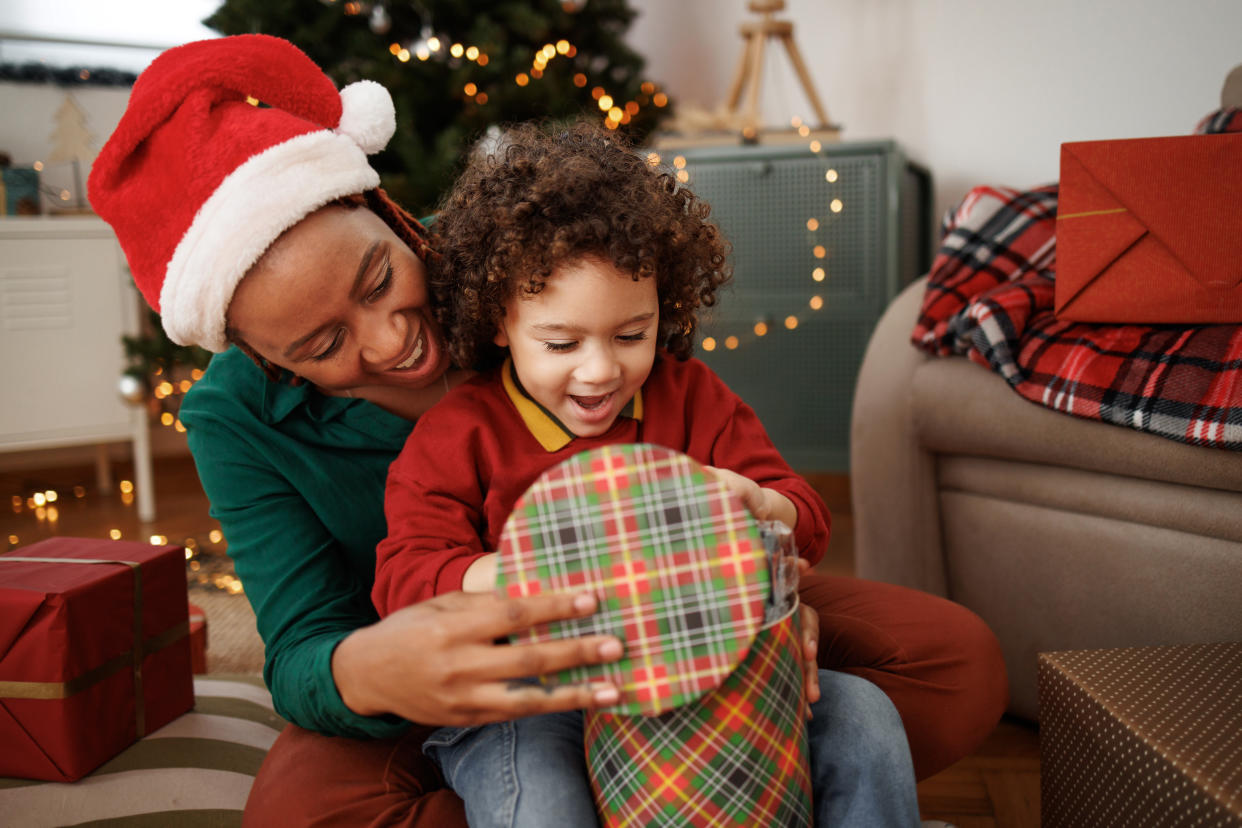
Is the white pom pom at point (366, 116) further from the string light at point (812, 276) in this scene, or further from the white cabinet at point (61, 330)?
the white cabinet at point (61, 330)

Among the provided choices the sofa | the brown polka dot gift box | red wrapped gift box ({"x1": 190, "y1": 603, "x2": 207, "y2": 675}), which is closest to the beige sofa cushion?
the sofa

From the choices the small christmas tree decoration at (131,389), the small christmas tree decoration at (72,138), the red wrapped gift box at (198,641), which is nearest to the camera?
the red wrapped gift box at (198,641)

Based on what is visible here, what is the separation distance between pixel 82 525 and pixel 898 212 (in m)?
2.41

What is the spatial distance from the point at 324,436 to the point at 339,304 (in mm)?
206

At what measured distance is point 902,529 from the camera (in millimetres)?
1510

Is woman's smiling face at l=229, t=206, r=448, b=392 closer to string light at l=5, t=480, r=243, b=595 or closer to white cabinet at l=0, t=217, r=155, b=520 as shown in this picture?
string light at l=5, t=480, r=243, b=595

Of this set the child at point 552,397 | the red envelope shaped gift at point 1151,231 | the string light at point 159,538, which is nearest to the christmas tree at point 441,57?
the string light at point 159,538

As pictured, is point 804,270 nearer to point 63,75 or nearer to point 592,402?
point 592,402

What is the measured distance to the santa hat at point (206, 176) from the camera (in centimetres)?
82

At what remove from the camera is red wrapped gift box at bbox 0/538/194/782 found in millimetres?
1012

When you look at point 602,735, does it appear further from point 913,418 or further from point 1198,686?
point 913,418

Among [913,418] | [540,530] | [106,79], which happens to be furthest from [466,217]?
[106,79]

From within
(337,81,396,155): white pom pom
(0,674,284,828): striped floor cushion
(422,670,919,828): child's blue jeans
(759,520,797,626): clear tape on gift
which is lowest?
(0,674,284,828): striped floor cushion

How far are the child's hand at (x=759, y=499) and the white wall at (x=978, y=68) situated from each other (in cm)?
177
